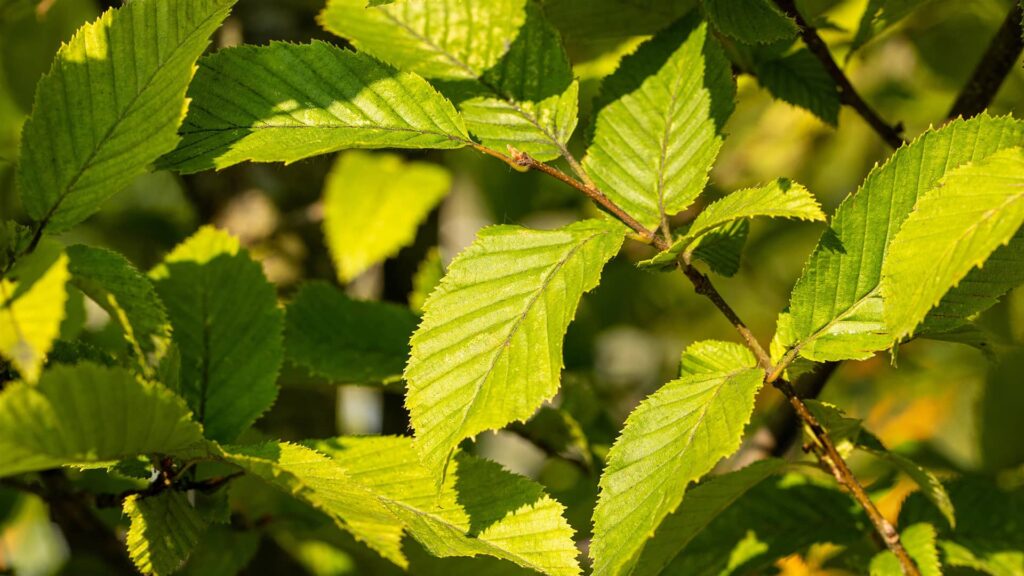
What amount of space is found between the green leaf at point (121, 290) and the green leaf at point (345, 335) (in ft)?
1.00

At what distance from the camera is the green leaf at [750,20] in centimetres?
75

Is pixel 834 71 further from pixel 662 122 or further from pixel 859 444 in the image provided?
pixel 859 444

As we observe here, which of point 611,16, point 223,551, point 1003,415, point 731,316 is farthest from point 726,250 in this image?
point 1003,415

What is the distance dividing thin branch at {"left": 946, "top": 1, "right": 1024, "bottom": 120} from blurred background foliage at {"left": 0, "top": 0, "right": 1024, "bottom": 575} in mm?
86

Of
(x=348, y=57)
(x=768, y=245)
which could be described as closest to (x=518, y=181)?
(x=768, y=245)

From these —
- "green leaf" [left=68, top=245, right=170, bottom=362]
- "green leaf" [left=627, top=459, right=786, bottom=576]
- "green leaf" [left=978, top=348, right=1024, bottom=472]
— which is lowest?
"green leaf" [left=978, top=348, right=1024, bottom=472]

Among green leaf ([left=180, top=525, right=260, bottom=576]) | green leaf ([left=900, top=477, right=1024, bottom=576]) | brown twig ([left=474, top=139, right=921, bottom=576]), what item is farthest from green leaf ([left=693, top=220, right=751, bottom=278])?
green leaf ([left=180, top=525, right=260, bottom=576])

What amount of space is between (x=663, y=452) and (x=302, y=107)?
0.39 meters

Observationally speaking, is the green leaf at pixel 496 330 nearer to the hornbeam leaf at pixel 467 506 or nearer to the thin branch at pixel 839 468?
the hornbeam leaf at pixel 467 506

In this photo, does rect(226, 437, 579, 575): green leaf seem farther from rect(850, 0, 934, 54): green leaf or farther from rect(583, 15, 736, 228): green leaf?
rect(850, 0, 934, 54): green leaf

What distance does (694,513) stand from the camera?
31.4 inches

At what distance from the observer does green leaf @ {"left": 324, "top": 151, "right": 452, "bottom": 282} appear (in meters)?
1.42

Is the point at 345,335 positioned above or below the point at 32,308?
below

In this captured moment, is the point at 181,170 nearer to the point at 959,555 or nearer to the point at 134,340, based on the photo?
the point at 134,340
